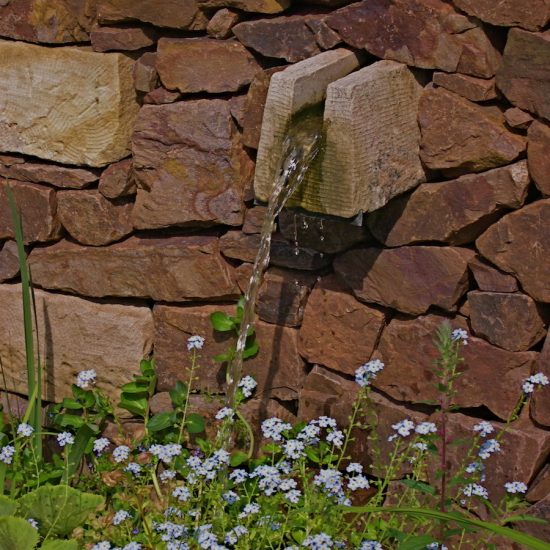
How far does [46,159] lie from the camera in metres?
3.41

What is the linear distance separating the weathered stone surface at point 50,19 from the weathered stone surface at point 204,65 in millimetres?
283

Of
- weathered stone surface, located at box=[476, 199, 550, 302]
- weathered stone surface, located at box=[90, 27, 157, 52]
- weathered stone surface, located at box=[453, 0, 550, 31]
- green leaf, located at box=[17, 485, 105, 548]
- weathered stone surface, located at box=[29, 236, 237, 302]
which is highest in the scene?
weathered stone surface, located at box=[453, 0, 550, 31]

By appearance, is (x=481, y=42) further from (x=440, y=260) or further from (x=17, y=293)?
(x=17, y=293)

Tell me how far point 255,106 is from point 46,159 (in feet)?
2.50

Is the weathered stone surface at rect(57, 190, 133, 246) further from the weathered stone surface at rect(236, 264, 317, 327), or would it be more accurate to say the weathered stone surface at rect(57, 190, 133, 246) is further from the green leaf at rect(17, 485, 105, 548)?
the green leaf at rect(17, 485, 105, 548)

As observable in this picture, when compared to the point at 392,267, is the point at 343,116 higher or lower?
higher

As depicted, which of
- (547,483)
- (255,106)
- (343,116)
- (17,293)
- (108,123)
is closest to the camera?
(343,116)

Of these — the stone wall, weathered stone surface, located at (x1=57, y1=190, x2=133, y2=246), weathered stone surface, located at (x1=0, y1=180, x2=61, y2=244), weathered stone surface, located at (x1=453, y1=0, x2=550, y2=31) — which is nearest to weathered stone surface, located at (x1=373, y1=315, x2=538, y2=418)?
the stone wall

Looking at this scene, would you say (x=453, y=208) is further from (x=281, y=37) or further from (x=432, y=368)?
(x=281, y=37)

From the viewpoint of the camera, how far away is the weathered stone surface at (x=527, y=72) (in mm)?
2558

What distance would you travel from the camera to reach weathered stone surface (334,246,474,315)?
285 centimetres

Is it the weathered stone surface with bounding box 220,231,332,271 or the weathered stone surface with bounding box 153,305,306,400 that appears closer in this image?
the weathered stone surface with bounding box 220,231,332,271

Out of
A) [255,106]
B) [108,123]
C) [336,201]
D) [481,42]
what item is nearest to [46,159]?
[108,123]

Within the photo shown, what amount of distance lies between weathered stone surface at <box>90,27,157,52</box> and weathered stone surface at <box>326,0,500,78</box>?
62 centimetres
